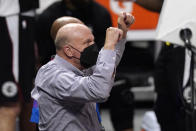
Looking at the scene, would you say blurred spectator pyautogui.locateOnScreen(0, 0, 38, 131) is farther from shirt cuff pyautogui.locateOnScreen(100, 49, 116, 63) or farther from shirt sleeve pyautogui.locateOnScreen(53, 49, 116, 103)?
shirt cuff pyautogui.locateOnScreen(100, 49, 116, 63)

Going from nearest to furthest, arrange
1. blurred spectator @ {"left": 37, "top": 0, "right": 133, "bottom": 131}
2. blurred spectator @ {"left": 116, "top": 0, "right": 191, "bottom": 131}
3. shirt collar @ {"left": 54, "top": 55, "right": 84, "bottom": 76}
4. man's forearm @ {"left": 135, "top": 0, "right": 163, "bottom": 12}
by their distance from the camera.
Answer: shirt collar @ {"left": 54, "top": 55, "right": 84, "bottom": 76} → man's forearm @ {"left": 135, "top": 0, "right": 163, "bottom": 12} → blurred spectator @ {"left": 116, "top": 0, "right": 191, "bottom": 131} → blurred spectator @ {"left": 37, "top": 0, "right": 133, "bottom": 131}

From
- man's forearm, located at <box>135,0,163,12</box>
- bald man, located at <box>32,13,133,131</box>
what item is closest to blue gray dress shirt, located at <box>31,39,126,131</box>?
bald man, located at <box>32,13,133,131</box>

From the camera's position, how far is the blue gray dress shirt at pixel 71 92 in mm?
2199

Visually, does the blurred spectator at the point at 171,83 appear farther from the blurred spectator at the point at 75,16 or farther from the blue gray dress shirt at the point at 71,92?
the blue gray dress shirt at the point at 71,92

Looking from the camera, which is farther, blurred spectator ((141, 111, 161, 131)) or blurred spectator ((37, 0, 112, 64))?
blurred spectator ((141, 111, 161, 131))

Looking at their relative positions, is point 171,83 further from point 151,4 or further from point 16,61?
point 16,61

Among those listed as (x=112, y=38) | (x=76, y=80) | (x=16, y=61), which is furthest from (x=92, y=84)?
(x=16, y=61)

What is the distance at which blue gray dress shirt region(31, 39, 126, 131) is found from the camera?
2.20 metres

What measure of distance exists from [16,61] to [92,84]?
5.07 ft

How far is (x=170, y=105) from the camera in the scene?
374 cm

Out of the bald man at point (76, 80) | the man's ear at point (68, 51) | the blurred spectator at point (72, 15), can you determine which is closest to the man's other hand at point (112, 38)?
the bald man at point (76, 80)

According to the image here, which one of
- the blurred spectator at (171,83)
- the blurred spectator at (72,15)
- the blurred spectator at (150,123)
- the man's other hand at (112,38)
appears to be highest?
the man's other hand at (112,38)

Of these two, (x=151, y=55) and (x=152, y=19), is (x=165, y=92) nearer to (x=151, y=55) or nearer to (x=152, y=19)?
(x=152, y=19)

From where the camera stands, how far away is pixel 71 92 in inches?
87.7
